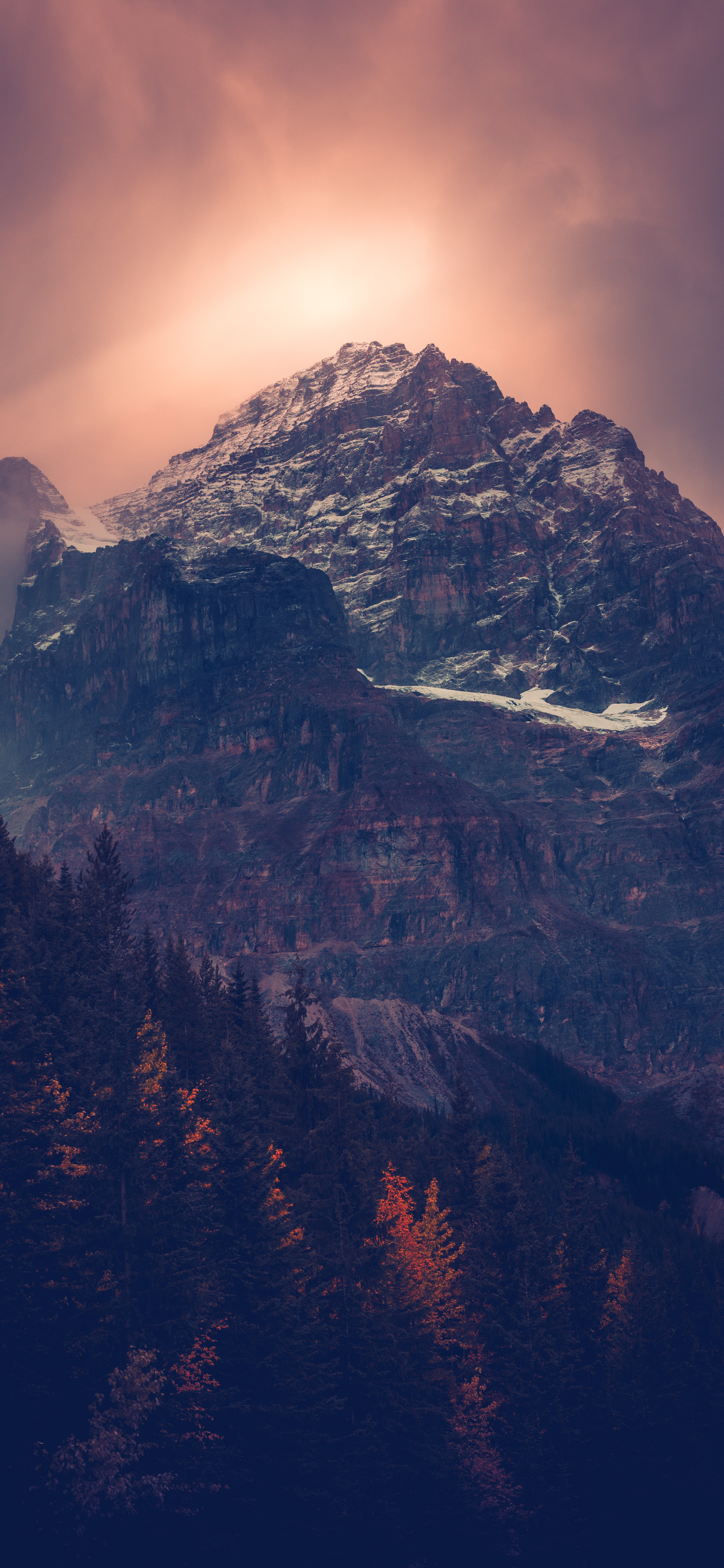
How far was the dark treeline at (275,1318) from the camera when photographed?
51906mm

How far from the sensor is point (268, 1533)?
57.4m

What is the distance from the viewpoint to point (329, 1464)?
59281mm

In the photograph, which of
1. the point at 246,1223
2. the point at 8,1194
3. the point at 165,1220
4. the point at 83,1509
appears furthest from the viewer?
the point at 246,1223

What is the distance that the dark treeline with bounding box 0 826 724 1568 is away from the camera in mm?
51906

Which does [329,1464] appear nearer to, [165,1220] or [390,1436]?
[390,1436]

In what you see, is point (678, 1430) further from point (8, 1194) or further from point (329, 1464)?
point (8, 1194)

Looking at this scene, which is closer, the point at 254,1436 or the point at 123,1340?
the point at 123,1340

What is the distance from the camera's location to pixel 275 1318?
58594 millimetres

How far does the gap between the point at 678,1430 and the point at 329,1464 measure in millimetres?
25966

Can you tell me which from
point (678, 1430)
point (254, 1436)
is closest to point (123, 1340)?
point (254, 1436)

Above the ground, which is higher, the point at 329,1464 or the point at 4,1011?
the point at 4,1011

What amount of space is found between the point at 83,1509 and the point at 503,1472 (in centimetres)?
2433

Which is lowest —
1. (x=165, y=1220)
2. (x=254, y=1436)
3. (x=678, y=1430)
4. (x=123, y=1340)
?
(x=678, y=1430)

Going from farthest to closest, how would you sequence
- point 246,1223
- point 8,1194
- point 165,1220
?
1. point 246,1223
2. point 165,1220
3. point 8,1194
